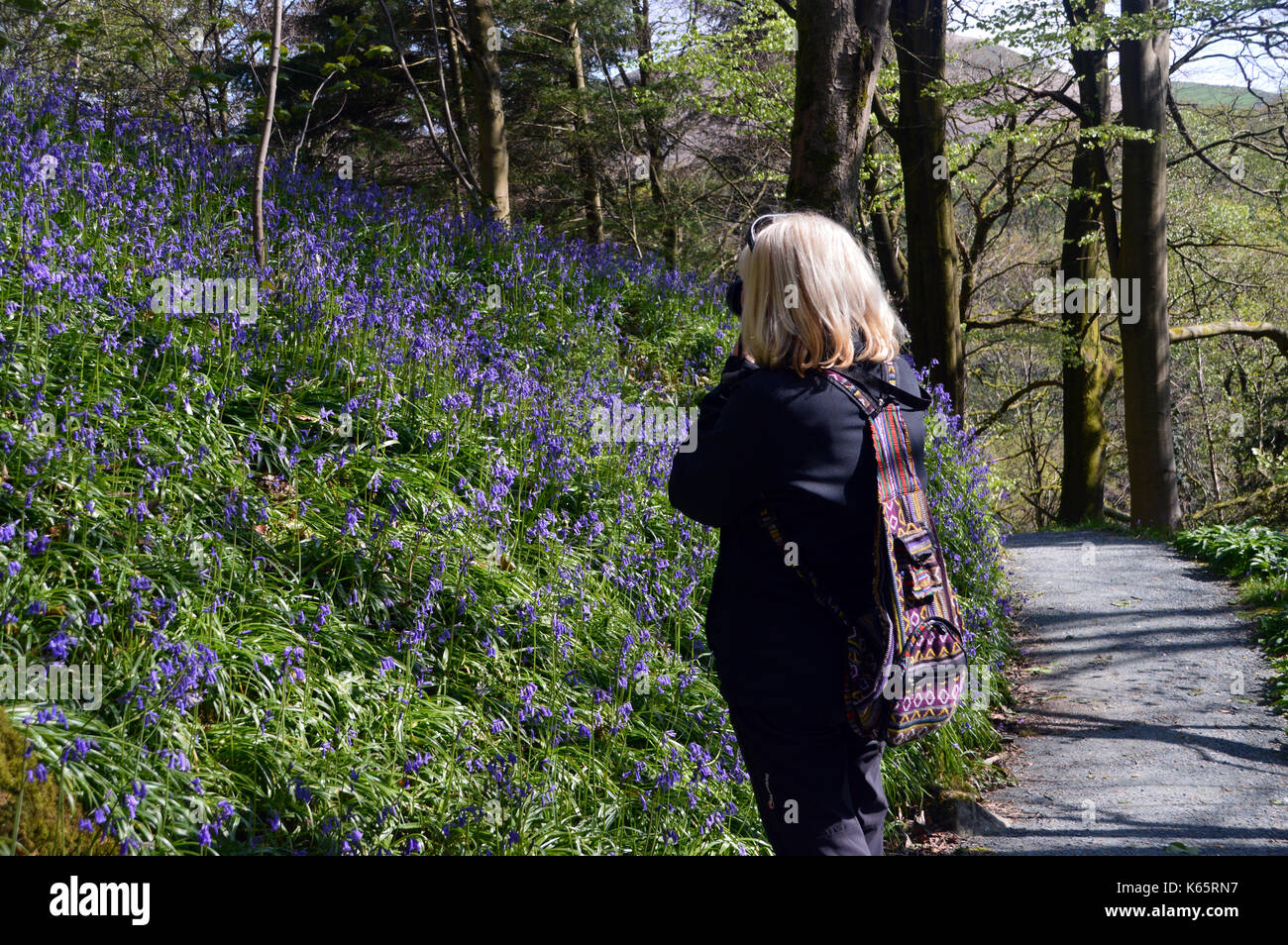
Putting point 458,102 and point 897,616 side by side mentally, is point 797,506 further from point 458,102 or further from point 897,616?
point 458,102

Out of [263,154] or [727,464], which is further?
[263,154]

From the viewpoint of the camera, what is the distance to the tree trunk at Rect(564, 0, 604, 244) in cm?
1332

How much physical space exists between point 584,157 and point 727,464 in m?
12.9

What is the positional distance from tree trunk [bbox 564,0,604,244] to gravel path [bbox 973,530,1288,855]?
8538 millimetres

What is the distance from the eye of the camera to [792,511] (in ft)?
7.14

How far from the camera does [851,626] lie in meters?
2.16

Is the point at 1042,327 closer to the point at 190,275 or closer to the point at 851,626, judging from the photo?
the point at 190,275

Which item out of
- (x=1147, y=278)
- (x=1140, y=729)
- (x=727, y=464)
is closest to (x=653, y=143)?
(x=1147, y=278)

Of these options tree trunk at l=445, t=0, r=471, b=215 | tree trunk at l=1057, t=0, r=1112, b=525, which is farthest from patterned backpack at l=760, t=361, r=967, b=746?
tree trunk at l=1057, t=0, r=1112, b=525

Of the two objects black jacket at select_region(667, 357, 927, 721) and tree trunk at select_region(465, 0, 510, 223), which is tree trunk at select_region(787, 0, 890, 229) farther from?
black jacket at select_region(667, 357, 927, 721)

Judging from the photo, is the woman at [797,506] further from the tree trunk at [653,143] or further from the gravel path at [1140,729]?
the tree trunk at [653,143]

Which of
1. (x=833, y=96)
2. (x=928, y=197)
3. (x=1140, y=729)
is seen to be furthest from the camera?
(x=928, y=197)
